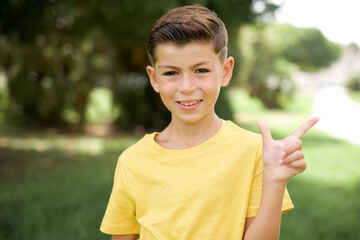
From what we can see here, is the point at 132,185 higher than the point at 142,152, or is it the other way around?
the point at 142,152

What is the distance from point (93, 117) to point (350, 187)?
8158 millimetres

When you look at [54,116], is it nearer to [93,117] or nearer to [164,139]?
[93,117]

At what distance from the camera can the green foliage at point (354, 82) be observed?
3212 cm

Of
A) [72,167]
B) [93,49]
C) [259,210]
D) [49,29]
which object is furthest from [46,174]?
[259,210]

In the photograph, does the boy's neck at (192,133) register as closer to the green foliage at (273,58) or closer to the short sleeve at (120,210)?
the short sleeve at (120,210)

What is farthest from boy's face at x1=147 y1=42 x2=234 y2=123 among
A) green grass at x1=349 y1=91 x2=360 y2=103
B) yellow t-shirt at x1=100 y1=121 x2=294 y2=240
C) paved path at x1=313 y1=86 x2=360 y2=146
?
green grass at x1=349 y1=91 x2=360 y2=103

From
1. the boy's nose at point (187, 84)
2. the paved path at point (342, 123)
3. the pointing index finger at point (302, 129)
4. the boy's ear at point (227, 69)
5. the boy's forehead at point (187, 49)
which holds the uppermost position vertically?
the boy's forehead at point (187, 49)

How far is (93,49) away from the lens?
9.39 metres

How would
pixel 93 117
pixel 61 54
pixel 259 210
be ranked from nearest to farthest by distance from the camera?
pixel 259 210
pixel 61 54
pixel 93 117

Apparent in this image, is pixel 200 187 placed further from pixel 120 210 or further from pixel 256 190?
pixel 120 210

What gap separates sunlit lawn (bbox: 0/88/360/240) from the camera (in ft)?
12.8

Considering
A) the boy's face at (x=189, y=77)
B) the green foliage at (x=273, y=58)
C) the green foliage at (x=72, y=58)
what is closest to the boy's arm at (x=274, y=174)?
the boy's face at (x=189, y=77)

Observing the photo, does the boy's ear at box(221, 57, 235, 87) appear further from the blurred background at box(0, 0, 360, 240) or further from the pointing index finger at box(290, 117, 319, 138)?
the blurred background at box(0, 0, 360, 240)

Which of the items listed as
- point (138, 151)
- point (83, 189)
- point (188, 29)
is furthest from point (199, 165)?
point (83, 189)
